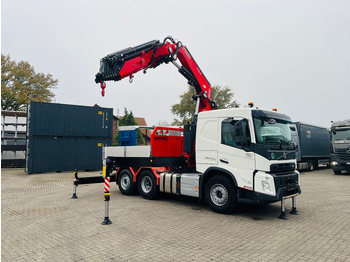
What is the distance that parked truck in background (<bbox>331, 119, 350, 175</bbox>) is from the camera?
16.4 m

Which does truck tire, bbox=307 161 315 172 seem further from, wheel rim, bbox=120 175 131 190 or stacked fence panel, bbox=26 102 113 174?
wheel rim, bbox=120 175 131 190

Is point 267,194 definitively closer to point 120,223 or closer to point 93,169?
point 120,223

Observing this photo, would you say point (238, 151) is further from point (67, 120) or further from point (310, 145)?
point (310, 145)

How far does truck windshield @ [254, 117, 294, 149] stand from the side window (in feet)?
0.79

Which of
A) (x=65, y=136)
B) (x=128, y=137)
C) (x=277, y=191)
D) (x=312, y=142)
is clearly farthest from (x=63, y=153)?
(x=312, y=142)

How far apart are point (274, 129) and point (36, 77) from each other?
34.3 m

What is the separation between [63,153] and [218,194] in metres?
13.6

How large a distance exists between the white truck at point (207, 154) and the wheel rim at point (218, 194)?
0.03m

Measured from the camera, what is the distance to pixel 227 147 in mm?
6953

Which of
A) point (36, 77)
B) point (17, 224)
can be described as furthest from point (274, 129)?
point (36, 77)

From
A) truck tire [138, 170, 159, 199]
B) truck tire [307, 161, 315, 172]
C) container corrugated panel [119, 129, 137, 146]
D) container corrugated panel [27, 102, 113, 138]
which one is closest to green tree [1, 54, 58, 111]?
container corrugated panel [27, 102, 113, 138]

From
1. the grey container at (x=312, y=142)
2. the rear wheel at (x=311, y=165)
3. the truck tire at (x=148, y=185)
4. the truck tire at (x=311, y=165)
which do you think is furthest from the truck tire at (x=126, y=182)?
the rear wheel at (x=311, y=165)

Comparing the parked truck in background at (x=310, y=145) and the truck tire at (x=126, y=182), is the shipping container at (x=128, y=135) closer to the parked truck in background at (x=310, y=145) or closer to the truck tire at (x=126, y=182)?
the truck tire at (x=126, y=182)

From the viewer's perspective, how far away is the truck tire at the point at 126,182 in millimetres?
9450
